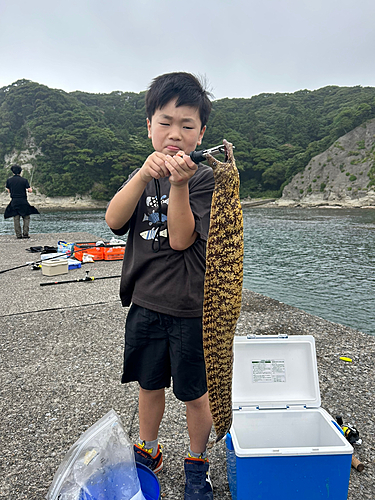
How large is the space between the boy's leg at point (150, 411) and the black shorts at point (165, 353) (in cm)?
8

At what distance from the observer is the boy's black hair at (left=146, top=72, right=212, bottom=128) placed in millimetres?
1724

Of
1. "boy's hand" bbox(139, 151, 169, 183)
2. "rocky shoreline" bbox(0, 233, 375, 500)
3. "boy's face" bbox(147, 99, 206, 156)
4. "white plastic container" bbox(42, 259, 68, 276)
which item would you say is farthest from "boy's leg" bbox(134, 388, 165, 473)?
"white plastic container" bbox(42, 259, 68, 276)

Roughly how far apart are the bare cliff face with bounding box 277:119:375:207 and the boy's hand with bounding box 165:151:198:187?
197ft

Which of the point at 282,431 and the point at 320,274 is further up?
the point at 282,431

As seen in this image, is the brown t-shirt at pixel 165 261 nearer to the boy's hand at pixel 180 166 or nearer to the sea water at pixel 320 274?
the boy's hand at pixel 180 166

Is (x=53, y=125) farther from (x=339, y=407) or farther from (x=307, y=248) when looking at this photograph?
(x=339, y=407)

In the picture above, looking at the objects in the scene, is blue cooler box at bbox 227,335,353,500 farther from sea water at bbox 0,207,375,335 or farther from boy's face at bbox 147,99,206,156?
sea water at bbox 0,207,375,335

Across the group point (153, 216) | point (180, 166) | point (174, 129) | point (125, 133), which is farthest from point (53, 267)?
point (125, 133)

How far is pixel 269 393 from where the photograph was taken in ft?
7.39

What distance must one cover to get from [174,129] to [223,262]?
0.79 metres

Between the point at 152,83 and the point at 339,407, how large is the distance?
290cm

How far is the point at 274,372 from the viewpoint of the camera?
2.31 metres

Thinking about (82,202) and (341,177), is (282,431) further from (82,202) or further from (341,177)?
(82,202)

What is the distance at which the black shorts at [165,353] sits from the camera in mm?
1848
